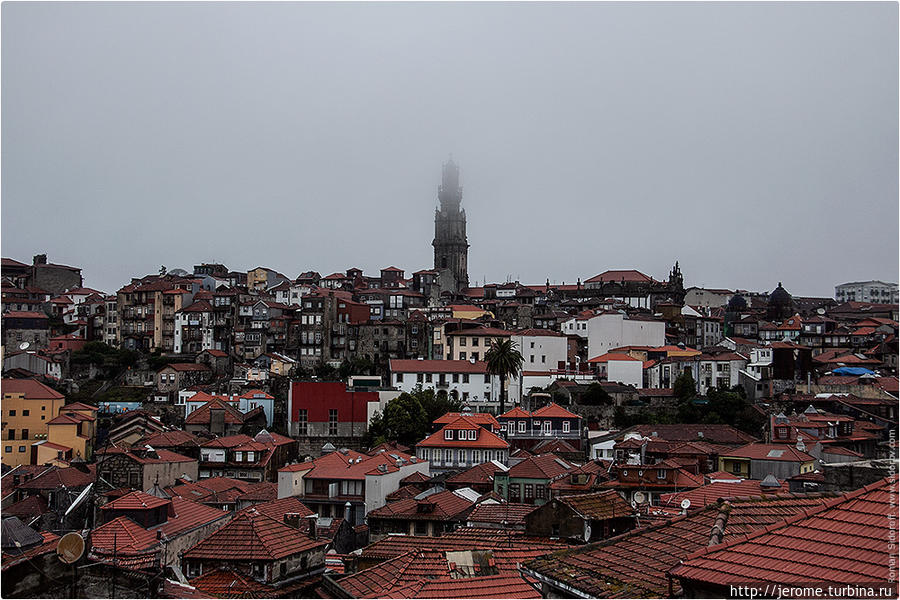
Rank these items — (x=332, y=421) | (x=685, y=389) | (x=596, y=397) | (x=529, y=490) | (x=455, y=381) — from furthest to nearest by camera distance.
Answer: (x=455, y=381)
(x=685, y=389)
(x=332, y=421)
(x=596, y=397)
(x=529, y=490)

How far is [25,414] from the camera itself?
6291cm

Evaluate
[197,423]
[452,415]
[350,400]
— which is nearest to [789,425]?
[452,415]

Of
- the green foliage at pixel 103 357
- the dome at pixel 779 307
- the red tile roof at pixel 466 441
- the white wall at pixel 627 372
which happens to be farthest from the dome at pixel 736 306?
the green foliage at pixel 103 357

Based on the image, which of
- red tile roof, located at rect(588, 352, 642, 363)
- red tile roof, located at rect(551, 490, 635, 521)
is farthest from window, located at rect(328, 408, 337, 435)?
red tile roof, located at rect(551, 490, 635, 521)

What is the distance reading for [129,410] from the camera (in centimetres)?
7188

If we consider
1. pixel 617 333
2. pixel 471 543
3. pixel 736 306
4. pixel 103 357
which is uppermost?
pixel 736 306

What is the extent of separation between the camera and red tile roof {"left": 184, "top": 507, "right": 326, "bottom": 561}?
67.7 ft

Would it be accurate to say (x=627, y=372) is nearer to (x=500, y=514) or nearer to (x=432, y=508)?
(x=432, y=508)

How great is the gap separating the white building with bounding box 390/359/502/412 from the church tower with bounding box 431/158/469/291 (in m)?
52.2

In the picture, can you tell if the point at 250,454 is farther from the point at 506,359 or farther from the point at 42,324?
the point at 42,324

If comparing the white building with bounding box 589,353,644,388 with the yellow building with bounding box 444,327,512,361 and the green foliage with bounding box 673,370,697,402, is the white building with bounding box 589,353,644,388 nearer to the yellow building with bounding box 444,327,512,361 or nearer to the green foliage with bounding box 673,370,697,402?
the green foliage with bounding box 673,370,697,402

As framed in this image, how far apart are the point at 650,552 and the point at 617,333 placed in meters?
70.9

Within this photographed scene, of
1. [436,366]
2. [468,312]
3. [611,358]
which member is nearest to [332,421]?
[436,366]

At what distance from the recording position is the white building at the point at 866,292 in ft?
435
